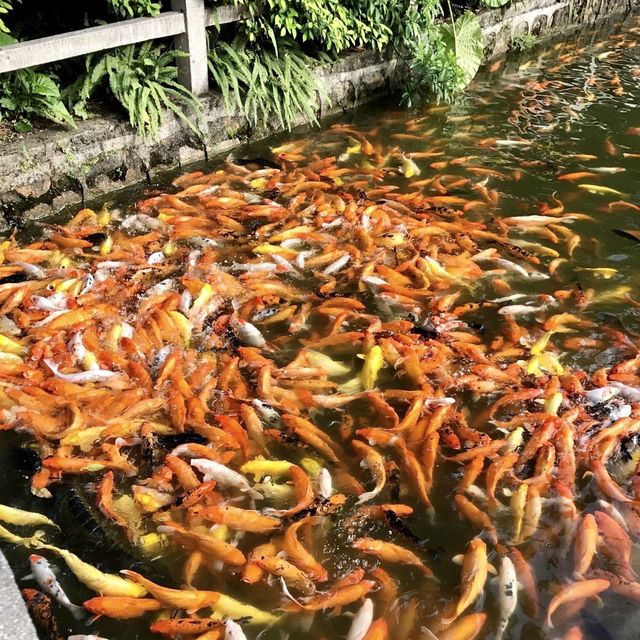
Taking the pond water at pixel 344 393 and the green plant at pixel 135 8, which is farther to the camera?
the green plant at pixel 135 8

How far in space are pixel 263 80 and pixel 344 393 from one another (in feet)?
14.3

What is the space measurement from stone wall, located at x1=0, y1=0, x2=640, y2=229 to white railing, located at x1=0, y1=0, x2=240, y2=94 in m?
0.38

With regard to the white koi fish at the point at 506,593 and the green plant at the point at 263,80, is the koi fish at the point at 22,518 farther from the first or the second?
the green plant at the point at 263,80

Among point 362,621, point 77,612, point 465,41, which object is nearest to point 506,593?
point 362,621

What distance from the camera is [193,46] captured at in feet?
22.5

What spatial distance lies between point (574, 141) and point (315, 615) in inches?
265

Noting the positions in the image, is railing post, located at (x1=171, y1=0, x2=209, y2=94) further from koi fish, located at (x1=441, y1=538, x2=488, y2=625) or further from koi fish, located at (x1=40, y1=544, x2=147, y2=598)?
koi fish, located at (x1=441, y1=538, x2=488, y2=625)

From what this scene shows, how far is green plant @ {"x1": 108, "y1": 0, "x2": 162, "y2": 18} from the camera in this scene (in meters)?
6.36

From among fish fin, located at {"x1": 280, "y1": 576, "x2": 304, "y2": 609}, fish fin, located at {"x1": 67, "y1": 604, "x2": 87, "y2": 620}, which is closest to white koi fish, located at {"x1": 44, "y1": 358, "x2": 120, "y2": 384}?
fish fin, located at {"x1": 67, "y1": 604, "x2": 87, "y2": 620}

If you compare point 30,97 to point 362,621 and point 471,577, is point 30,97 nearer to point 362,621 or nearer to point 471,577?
point 362,621

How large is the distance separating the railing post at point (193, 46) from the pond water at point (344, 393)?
0.97 metres

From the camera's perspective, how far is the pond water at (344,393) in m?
3.33

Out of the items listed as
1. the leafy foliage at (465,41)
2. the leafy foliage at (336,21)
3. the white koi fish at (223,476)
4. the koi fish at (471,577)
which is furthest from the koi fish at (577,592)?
the leafy foliage at (465,41)

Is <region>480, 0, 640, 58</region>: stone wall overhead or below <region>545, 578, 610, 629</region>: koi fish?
overhead
